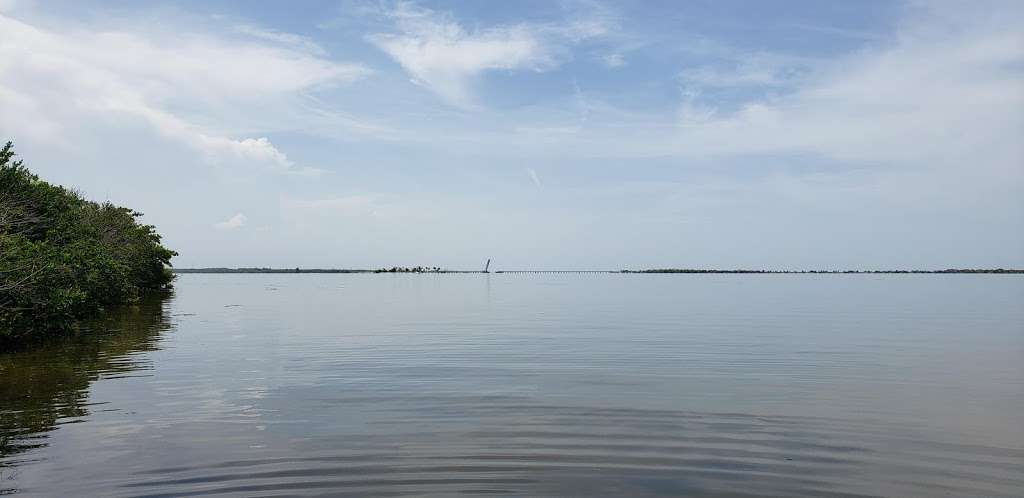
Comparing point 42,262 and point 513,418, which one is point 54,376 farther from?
point 513,418

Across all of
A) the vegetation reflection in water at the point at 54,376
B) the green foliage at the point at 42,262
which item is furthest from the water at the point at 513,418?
the green foliage at the point at 42,262

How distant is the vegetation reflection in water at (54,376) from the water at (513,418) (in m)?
0.11

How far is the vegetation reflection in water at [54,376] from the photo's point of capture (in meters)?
14.6

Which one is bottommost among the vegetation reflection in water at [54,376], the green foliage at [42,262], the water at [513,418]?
the water at [513,418]

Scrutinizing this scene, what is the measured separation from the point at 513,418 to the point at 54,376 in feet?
54.2

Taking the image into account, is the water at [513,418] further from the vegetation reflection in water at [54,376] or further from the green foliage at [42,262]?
the green foliage at [42,262]

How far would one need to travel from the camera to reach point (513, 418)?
17219 millimetres

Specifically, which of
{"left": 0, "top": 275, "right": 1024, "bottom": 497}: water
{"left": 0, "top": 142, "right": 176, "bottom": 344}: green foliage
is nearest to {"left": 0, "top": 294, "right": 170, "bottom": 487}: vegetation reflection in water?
{"left": 0, "top": 275, "right": 1024, "bottom": 497}: water

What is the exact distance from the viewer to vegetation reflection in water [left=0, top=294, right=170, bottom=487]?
14.6 metres

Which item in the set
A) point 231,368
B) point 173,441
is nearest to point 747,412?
point 173,441

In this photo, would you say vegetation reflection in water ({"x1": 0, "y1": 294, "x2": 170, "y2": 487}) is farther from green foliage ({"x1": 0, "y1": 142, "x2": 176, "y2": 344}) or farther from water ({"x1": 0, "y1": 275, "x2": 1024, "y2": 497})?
green foliage ({"x1": 0, "y1": 142, "x2": 176, "y2": 344})

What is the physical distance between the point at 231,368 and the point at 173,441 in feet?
38.7

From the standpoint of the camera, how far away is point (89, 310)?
45656 mm

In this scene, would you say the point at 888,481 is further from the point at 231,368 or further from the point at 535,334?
the point at 535,334
